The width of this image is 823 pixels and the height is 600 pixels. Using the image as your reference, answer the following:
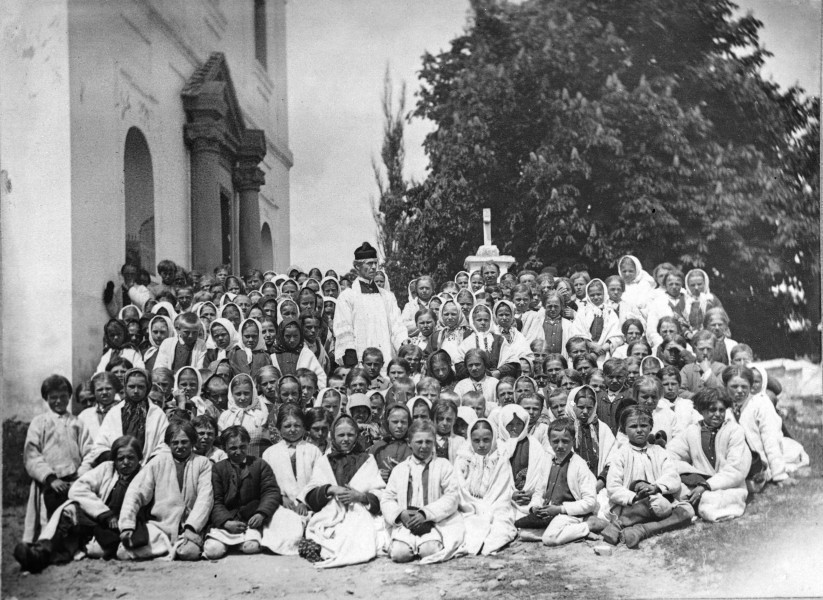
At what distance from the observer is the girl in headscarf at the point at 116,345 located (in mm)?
6742

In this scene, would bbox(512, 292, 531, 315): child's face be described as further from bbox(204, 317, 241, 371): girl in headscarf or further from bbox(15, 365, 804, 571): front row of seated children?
bbox(204, 317, 241, 371): girl in headscarf

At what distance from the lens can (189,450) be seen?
20.4ft

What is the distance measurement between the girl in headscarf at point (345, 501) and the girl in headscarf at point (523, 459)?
33.5 inches

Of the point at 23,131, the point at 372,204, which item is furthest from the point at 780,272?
the point at 23,131

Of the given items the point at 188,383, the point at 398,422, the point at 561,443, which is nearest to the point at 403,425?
the point at 398,422

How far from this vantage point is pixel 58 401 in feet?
21.1

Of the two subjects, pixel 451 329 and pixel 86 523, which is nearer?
pixel 86 523

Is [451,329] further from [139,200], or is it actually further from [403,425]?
[139,200]

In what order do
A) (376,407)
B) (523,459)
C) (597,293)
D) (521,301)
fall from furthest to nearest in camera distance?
(597,293), (521,301), (376,407), (523,459)

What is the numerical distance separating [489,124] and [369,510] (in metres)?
2.93

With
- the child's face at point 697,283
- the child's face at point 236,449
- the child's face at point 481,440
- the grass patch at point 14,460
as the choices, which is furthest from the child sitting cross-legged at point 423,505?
the child's face at point 697,283

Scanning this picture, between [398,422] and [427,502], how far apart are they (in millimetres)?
519

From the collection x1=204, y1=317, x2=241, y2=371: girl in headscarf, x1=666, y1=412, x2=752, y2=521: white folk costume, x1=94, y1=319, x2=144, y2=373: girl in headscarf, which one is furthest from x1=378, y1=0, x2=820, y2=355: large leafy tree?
x1=94, y1=319, x2=144, y2=373: girl in headscarf

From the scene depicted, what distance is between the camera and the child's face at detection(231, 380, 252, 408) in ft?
21.3
